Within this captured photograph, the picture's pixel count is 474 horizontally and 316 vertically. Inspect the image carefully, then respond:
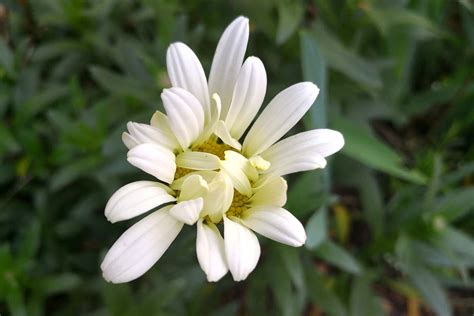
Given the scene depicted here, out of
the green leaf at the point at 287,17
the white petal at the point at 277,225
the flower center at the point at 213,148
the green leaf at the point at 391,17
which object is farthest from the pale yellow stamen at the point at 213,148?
the green leaf at the point at 391,17

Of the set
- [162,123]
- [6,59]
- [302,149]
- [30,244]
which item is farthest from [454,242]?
[6,59]

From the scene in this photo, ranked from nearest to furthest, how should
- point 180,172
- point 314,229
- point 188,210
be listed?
point 188,210 < point 180,172 < point 314,229

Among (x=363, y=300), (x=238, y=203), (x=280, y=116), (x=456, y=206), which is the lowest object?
(x=363, y=300)

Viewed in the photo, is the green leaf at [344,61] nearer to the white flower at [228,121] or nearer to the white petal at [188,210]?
the white flower at [228,121]

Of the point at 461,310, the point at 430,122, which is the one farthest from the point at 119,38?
the point at 461,310

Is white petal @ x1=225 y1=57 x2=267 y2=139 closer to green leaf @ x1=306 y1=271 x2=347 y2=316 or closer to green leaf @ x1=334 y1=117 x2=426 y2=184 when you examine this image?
green leaf @ x1=334 y1=117 x2=426 y2=184

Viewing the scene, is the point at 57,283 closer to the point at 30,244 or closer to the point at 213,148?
the point at 30,244
